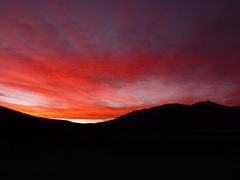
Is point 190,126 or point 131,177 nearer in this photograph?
point 131,177

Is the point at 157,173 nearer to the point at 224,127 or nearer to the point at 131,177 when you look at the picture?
the point at 131,177

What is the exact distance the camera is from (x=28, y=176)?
36.8ft

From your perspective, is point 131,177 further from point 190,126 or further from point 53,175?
point 190,126

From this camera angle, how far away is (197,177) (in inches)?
443

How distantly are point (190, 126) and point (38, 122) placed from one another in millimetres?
145385

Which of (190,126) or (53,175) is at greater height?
(190,126)

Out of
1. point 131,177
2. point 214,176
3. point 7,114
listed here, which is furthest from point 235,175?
point 7,114

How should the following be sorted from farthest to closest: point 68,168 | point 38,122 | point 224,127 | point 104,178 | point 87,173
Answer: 1. point 224,127
2. point 38,122
3. point 68,168
4. point 87,173
5. point 104,178

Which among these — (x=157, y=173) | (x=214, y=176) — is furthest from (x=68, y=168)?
(x=214, y=176)

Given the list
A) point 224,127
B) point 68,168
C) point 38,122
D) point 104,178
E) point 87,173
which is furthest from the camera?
point 224,127

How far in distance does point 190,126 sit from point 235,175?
197120 millimetres

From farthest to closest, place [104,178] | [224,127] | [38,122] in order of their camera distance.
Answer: [224,127]
[38,122]
[104,178]

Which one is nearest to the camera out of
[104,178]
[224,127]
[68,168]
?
[104,178]

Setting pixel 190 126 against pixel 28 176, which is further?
pixel 190 126
